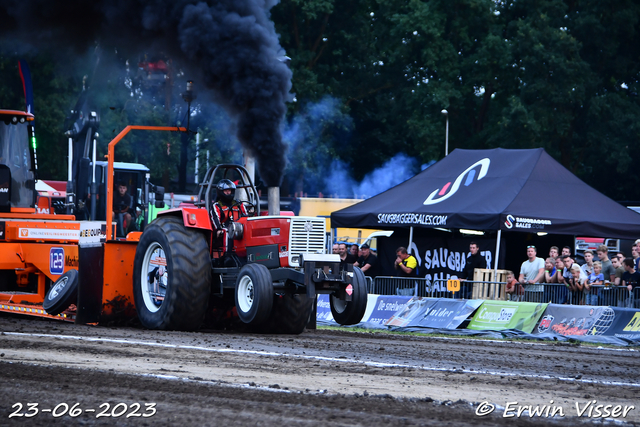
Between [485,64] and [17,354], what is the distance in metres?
32.0

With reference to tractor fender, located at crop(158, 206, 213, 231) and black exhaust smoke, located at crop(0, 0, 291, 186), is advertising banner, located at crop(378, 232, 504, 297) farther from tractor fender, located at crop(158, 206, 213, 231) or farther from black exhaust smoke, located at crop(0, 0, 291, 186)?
tractor fender, located at crop(158, 206, 213, 231)

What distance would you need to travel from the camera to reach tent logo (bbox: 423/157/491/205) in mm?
16922

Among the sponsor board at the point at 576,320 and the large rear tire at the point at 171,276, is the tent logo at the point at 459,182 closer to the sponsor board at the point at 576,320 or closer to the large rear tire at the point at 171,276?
the sponsor board at the point at 576,320

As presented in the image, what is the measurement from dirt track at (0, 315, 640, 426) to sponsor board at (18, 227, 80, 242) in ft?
5.75

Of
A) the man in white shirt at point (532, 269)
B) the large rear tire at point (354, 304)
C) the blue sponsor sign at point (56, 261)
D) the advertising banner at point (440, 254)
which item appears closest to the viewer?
the large rear tire at point (354, 304)

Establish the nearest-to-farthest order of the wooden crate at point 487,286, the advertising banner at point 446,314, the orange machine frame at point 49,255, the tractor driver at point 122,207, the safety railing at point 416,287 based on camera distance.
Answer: the orange machine frame at point 49,255 → the advertising banner at point 446,314 → the wooden crate at point 487,286 → the safety railing at point 416,287 → the tractor driver at point 122,207

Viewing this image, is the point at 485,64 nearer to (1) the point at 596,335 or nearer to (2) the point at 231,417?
(1) the point at 596,335

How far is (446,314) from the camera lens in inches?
570

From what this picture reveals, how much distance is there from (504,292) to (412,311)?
164 cm

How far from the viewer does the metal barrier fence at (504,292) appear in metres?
13.6

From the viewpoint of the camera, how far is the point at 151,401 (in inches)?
218

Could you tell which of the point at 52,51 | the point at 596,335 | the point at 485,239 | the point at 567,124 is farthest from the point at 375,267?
the point at 567,124

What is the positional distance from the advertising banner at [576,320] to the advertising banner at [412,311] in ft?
6.50

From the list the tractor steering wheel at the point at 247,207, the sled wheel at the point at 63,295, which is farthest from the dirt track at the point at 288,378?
the tractor steering wheel at the point at 247,207
